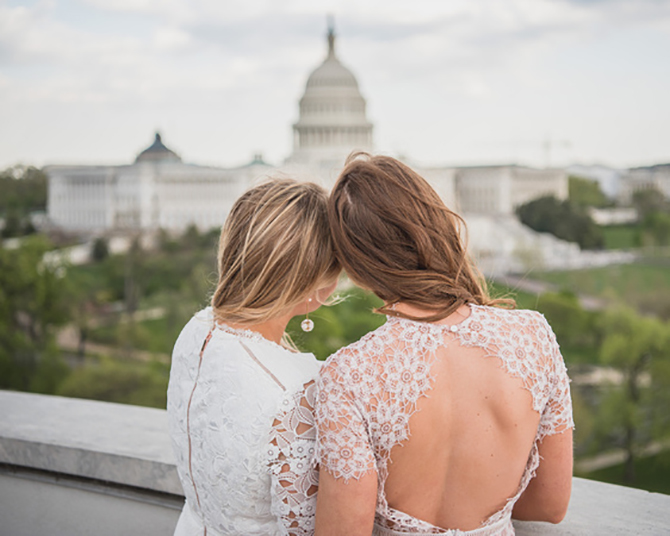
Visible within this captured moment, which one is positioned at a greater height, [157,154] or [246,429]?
[157,154]

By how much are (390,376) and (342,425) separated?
0.11m

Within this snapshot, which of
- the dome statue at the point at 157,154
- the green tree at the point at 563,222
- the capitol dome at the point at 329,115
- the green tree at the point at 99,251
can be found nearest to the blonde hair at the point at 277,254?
the green tree at the point at 99,251

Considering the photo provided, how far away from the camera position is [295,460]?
1558mm

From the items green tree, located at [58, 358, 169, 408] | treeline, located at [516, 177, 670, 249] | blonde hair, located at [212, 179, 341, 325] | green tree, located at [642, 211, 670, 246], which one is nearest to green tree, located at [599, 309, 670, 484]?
green tree, located at [58, 358, 169, 408]

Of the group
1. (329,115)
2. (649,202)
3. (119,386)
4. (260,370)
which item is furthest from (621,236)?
(260,370)

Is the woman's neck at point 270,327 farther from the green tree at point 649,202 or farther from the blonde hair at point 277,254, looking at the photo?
the green tree at point 649,202

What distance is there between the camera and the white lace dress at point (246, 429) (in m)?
1.57

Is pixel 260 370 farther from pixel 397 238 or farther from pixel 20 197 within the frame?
pixel 20 197

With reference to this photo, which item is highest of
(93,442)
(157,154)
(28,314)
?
(157,154)

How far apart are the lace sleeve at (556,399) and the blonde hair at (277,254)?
1.35 ft

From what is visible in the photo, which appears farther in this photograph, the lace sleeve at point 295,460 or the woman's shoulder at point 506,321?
the lace sleeve at point 295,460

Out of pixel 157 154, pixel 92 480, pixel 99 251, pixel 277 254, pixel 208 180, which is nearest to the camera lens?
pixel 277 254

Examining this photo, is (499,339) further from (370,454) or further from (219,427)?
(219,427)

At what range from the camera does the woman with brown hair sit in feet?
4.57
